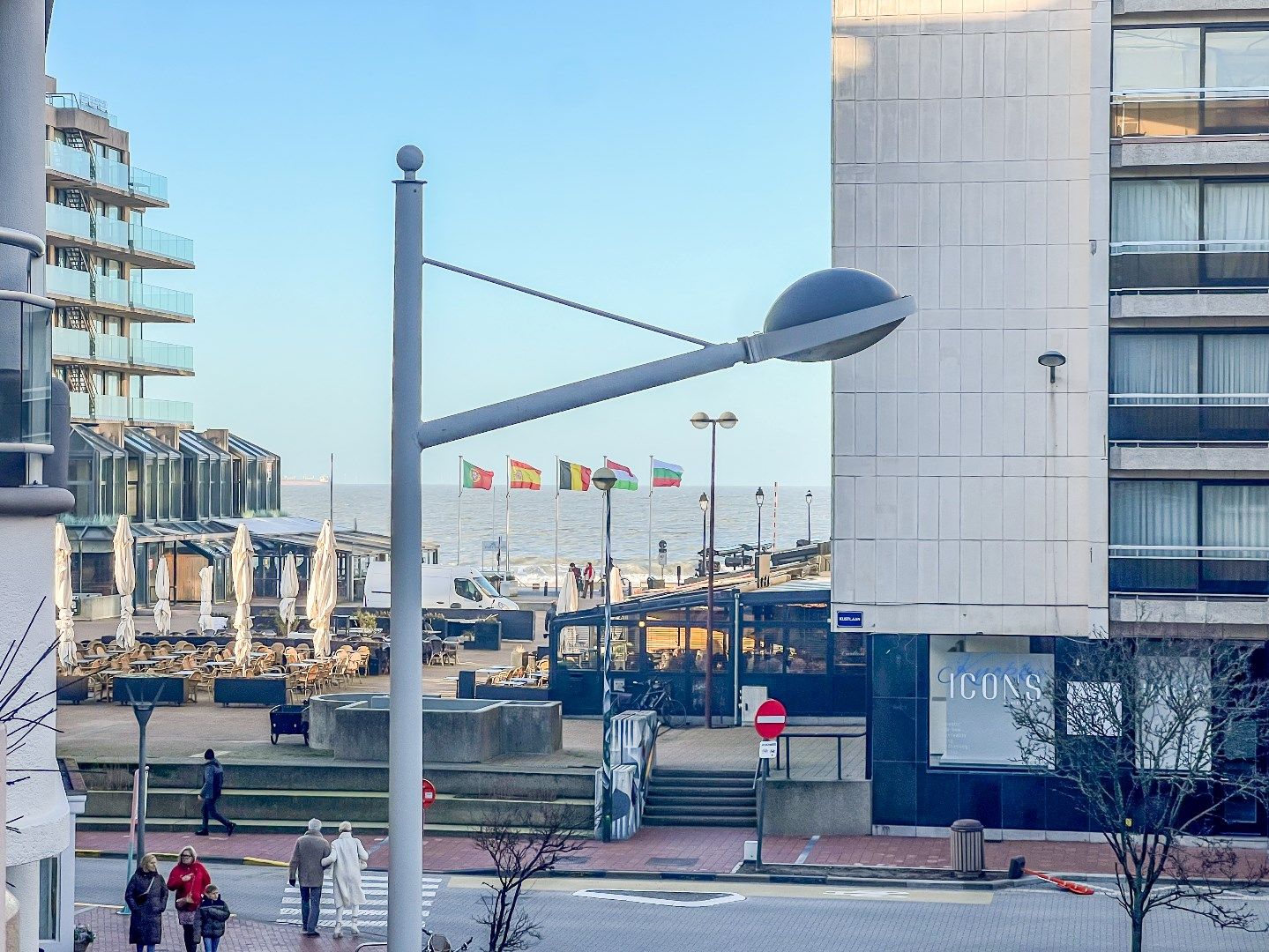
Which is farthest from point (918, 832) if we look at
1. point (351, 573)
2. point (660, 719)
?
point (351, 573)

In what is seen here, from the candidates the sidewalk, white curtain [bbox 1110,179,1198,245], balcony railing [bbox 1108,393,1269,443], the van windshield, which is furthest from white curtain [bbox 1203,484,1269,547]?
the van windshield

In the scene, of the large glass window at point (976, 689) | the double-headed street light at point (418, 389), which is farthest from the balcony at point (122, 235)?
the double-headed street light at point (418, 389)

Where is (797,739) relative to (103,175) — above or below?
below

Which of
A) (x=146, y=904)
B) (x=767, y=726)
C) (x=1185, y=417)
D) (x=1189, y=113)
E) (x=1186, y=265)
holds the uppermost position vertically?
(x=1189, y=113)

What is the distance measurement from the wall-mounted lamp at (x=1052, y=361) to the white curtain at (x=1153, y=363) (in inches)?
43.9

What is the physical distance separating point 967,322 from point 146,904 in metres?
16.3

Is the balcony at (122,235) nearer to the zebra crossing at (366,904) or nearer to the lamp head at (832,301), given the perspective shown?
the zebra crossing at (366,904)

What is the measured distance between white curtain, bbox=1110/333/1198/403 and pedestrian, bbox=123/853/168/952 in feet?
57.1

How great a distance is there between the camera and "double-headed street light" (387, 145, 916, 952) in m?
7.60

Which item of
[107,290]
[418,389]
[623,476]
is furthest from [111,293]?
[418,389]

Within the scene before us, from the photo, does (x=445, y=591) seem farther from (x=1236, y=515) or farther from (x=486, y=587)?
(x=1236, y=515)

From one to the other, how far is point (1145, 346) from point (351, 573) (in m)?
57.7

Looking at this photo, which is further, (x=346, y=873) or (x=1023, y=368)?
(x=1023, y=368)

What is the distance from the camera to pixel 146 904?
19750mm
